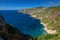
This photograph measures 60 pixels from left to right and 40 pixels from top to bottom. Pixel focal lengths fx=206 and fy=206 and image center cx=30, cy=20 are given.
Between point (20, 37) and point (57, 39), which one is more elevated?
point (20, 37)

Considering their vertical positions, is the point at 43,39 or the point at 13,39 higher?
the point at 13,39

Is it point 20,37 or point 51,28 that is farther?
point 51,28

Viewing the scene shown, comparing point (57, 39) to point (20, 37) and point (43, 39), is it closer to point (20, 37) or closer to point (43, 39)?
point (43, 39)

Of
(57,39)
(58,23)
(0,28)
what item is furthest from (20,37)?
(58,23)

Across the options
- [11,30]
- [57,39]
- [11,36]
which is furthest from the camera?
[57,39]

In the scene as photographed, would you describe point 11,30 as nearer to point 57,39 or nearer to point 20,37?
point 20,37

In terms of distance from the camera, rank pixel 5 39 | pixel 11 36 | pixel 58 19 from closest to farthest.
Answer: pixel 5 39 → pixel 11 36 → pixel 58 19

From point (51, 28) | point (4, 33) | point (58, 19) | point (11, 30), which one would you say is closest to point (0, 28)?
point (4, 33)

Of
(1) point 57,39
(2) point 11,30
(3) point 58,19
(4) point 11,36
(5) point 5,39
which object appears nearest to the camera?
(5) point 5,39

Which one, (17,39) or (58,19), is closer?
(17,39)

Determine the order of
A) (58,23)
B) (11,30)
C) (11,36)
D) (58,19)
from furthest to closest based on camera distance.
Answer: (58,19), (58,23), (11,30), (11,36)
